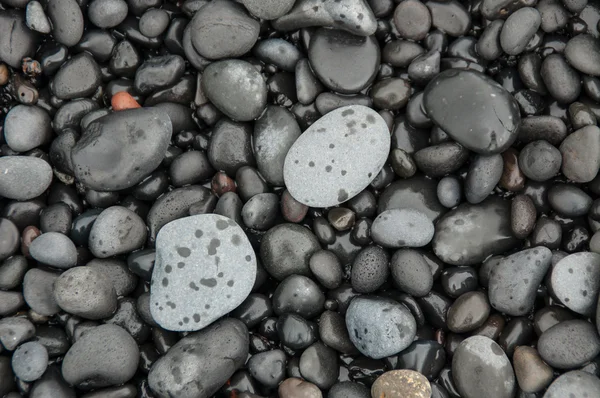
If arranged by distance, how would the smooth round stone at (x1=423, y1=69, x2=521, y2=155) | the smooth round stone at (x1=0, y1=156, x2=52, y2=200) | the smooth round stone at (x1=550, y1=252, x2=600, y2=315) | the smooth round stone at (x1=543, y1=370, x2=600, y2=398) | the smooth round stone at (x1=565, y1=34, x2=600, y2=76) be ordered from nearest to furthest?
the smooth round stone at (x1=543, y1=370, x2=600, y2=398), the smooth round stone at (x1=550, y1=252, x2=600, y2=315), the smooth round stone at (x1=423, y1=69, x2=521, y2=155), the smooth round stone at (x1=565, y1=34, x2=600, y2=76), the smooth round stone at (x1=0, y1=156, x2=52, y2=200)

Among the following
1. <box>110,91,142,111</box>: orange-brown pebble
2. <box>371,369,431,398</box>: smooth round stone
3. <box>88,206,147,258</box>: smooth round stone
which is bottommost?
<box>371,369,431,398</box>: smooth round stone

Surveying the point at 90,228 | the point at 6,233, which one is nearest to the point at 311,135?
the point at 90,228

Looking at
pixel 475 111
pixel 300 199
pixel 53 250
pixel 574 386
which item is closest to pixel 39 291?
pixel 53 250

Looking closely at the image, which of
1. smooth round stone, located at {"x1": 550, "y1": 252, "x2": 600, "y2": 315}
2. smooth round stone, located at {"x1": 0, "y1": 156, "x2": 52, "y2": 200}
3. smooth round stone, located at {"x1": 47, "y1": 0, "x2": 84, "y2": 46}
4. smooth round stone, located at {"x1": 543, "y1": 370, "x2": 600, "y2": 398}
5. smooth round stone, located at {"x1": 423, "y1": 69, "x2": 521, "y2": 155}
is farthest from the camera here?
smooth round stone, located at {"x1": 47, "y1": 0, "x2": 84, "y2": 46}

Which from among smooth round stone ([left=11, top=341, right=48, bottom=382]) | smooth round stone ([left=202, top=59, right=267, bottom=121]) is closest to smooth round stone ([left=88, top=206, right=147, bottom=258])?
smooth round stone ([left=11, top=341, right=48, bottom=382])

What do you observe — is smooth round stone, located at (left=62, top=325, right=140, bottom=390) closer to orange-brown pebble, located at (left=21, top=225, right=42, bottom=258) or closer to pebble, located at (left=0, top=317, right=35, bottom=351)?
pebble, located at (left=0, top=317, right=35, bottom=351)

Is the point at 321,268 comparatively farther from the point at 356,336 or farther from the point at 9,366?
the point at 9,366

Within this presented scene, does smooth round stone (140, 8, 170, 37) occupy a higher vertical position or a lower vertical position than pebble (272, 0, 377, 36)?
lower

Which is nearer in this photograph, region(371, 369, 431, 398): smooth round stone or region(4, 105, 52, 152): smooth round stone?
region(371, 369, 431, 398): smooth round stone
